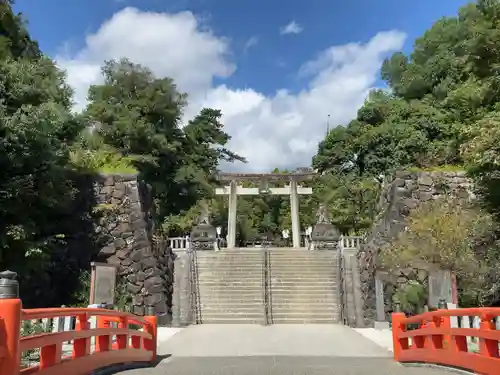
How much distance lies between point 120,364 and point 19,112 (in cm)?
649

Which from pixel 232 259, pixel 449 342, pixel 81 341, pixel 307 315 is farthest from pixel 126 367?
pixel 232 259

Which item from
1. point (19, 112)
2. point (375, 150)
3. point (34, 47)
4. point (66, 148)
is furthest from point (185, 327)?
point (375, 150)

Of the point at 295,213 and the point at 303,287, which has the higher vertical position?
the point at 295,213

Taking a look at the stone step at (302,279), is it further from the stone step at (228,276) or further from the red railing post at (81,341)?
the red railing post at (81,341)

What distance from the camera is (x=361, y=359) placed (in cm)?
769

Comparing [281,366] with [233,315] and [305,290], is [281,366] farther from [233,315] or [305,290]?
[305,290]

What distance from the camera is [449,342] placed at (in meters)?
5.87

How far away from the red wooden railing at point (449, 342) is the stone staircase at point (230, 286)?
7.30 m

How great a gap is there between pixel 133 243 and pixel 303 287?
564cm

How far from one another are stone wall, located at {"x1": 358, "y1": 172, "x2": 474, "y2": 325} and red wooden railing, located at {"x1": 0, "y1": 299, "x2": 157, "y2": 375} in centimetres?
895

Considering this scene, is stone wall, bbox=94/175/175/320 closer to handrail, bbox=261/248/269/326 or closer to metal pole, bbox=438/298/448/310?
handrail, bbox=261/248/269/326

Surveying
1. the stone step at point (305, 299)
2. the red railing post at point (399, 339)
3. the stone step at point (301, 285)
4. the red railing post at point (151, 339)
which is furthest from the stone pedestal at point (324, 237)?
the red railing post at point (151, 339)

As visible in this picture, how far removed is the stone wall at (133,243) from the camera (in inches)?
559

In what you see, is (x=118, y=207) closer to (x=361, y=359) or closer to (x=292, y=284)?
(x=292, y=284)
